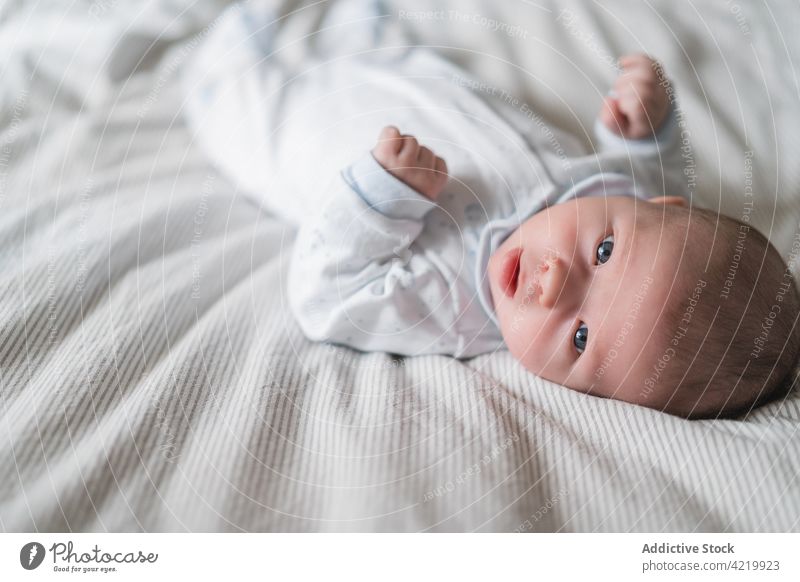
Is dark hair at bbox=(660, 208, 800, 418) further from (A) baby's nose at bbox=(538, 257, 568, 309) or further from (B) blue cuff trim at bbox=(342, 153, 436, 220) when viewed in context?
(B) blue cuff trim at bbox=(342, 153, 436, 220)

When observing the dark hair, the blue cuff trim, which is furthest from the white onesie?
the dark hair

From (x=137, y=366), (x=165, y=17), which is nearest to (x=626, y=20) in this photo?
(x=165, y=17)

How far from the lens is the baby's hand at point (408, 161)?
0.46m

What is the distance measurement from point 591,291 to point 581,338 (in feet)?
0.10

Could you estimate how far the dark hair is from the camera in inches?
15.5

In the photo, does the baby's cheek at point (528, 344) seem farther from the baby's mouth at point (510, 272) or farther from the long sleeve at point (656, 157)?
the long sleeve at point (656, 157)
